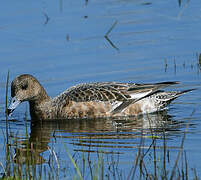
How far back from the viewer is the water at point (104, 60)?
404 inches

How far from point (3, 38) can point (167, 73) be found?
A: 363 cm

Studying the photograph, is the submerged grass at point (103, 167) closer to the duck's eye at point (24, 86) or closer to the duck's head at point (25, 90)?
the duck's head at point (25, 90)

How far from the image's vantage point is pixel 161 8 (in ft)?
53.7

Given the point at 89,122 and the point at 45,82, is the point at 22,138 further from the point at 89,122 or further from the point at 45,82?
the point at 45,82

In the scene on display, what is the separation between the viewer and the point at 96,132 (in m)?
11.2

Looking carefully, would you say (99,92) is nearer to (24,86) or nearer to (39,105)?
(39,105)

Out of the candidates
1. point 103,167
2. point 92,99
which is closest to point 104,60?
point 92,99

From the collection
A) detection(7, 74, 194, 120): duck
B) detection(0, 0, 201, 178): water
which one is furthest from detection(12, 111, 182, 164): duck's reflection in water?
detection(7, 74, 194, 120): duck

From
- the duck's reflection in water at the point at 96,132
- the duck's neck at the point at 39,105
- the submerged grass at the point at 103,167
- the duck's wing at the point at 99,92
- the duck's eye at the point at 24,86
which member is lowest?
the submerged grass at the point at 103,167

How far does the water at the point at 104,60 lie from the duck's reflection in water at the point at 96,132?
15mm

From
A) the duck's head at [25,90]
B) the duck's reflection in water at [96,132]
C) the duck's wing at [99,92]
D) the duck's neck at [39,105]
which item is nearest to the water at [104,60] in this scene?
the duck's reflection in water at [96,132]

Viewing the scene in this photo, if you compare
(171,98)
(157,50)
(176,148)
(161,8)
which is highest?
(161,8)

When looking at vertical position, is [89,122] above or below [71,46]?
below

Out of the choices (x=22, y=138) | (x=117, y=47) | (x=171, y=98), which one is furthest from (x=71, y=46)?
(x=22, y=138)
